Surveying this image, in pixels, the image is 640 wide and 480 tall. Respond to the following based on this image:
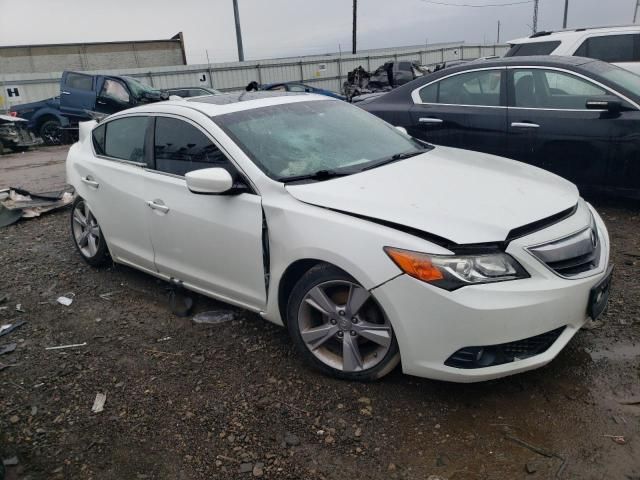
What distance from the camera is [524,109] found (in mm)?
5574

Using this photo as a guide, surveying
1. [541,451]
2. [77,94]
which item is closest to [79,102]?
[77,94]

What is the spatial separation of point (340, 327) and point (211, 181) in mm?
1114

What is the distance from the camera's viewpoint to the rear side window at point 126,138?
4.17 m

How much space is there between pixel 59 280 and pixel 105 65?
115 ft

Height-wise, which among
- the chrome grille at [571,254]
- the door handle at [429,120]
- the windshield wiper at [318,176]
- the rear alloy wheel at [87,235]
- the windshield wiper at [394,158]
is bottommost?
the rear alloy wheel at [87,235]

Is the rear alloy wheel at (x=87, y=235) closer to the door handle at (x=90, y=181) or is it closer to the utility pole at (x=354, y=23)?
the door handle at (x=90, y=181)

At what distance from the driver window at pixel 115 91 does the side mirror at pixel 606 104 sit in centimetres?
1275

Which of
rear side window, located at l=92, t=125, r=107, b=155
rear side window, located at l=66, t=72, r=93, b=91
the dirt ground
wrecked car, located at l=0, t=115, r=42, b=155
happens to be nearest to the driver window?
rear side window, located at l=66, t=72, r=93, b=91

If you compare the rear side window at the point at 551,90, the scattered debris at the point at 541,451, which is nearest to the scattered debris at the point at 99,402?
the scattered debris at the point at 541,451

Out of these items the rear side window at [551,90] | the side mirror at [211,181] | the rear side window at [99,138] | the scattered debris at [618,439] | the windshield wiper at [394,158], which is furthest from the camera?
the rear side window at [551,90]

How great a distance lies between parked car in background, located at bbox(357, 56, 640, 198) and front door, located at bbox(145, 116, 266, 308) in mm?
3134

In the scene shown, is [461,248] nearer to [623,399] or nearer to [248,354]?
[623,399]

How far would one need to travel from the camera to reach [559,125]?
535 cm

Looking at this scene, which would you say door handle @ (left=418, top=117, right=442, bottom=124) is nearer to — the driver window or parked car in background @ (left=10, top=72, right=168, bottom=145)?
parked car in background @ (left=10, top=72, right=168, bottom=145)
